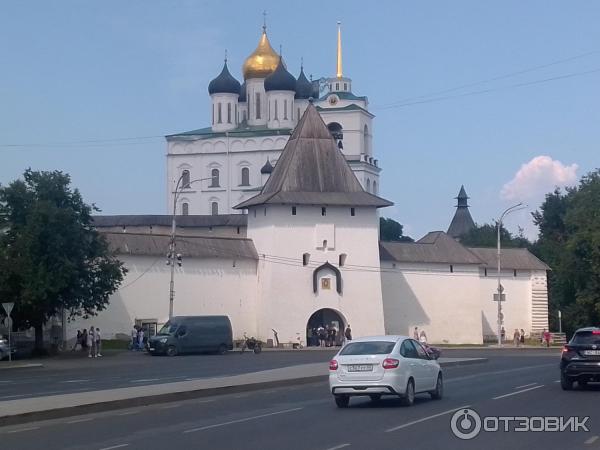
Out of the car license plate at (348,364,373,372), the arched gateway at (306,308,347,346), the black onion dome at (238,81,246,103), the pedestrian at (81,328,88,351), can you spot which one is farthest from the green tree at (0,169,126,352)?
the black onion dome at (238,81,246,103)

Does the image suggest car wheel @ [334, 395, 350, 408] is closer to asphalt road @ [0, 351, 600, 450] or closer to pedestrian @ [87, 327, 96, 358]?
asphalt road @ [0, 351, 600, 450]

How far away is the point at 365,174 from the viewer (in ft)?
383

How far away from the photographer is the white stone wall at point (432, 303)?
7725 centimetres

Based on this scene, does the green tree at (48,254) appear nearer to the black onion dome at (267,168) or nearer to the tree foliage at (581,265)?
the tree foliage at (581,265)

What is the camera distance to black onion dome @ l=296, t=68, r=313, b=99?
380 ft

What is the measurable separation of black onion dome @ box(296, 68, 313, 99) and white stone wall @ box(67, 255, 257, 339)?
4579 centimetres

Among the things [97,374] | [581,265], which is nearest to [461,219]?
[581,265]

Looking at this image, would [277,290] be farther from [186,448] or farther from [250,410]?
[186,448]

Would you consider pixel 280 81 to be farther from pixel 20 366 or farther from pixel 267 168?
pixel 20 366

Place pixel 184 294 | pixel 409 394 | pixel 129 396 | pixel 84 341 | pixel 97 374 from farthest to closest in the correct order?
pixel 184 294 < pixel 84 341 < pixel 97 374 < pixel 129 396 < pixel 409 394

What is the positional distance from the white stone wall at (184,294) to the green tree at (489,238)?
50022mm

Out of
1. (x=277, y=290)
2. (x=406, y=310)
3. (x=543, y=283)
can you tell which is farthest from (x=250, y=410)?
(x=543, y=283)

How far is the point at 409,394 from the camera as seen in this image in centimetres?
2189

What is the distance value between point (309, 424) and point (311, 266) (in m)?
54.8
